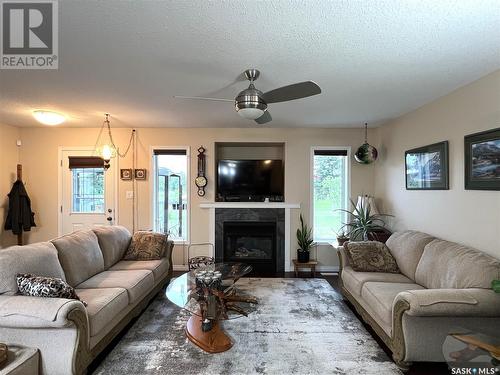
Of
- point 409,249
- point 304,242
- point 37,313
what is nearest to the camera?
point 37,313

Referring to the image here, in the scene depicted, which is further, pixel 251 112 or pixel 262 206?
pixel 262 206

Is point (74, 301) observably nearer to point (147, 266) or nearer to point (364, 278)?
point (147, 266)

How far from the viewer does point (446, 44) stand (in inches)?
80.3

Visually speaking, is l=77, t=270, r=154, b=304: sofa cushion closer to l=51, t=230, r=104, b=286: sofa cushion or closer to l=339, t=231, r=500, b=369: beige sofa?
l=51, t=230, r=104, b=286: sofa cushion

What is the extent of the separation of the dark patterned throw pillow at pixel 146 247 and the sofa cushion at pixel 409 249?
3.10 meters

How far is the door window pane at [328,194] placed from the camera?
16.6ft

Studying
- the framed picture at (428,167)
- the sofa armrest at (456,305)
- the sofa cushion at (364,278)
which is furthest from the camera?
the framed picture at (428,167)

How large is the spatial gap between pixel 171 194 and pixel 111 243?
156cm

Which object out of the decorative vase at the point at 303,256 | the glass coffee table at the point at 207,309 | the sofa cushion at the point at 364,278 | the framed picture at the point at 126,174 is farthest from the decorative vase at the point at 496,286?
the framed picture at the point at 126,174

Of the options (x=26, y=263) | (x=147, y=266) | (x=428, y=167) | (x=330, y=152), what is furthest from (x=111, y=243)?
(x=428, y=167)

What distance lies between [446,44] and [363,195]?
10.6ft

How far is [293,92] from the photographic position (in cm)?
229

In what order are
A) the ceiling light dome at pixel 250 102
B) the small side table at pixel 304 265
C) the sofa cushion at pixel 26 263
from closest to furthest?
1. the sofa cushion at pixel 26 263
2. the ceiling light dome at pixel 250 102
3. the small side table at pixel 304 265

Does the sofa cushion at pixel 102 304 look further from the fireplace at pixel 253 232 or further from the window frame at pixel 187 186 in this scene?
the fireplace at pixel 253 232
